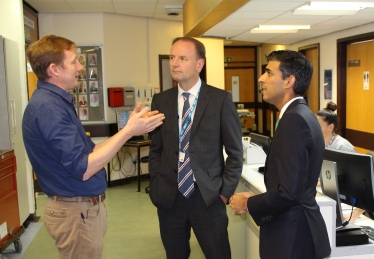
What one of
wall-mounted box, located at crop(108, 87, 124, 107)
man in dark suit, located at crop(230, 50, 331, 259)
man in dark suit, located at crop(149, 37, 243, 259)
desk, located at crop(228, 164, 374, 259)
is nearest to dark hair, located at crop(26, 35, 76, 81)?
man in dark suit, located at crop(149, 37, 243, 259)

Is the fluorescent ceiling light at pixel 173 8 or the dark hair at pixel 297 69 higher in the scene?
the fluorescent ceiling light at pixel 173 8

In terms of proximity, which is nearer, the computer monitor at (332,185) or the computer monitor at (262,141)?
the computer monitor at (332,185)

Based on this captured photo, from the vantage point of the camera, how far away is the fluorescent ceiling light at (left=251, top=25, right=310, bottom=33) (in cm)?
565

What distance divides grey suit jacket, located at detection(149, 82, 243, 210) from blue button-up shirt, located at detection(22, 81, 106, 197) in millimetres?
454

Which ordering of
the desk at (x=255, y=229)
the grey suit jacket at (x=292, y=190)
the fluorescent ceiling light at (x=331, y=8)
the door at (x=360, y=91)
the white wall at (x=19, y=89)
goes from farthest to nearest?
the door at (x=360, y=91) < the white wall at (x=19, y=89) < the fluorescent ceiling light at (x=331, y=8) < the desk at (x=255, y=229) < the grey suit jacket at (x=292, y=190)

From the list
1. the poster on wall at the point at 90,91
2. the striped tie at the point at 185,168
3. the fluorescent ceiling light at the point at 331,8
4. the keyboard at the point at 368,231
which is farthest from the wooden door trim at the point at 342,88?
the striped tie at the point at 185,168

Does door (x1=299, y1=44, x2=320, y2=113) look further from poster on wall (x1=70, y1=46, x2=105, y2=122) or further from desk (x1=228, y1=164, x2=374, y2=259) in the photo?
desk (x1=228, y1=164, x2=374, y2=259)

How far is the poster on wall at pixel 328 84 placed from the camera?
647 cm

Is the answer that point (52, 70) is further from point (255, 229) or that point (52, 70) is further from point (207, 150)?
point (255, 229)

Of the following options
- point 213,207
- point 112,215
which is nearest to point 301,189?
point 213,207

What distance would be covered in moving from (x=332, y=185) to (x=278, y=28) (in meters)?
4.16

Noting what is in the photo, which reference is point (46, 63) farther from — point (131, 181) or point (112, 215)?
point (131, 181)

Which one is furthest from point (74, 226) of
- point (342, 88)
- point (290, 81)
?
point (342, 88)

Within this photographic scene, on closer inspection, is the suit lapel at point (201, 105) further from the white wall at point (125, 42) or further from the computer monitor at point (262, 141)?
the white wall at point (125, 42)
